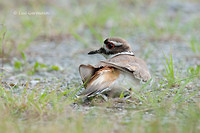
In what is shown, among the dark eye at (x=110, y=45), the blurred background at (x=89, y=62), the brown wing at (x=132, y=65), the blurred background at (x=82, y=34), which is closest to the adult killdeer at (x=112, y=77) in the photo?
the brown wing at (x=132, y=65)

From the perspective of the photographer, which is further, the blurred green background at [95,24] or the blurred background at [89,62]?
the blurred green background at [95,24]

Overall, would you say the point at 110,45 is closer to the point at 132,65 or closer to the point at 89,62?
the point at 132,65

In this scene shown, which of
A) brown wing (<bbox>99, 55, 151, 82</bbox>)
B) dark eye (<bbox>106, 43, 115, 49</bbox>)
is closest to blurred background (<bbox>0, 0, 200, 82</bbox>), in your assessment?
dark eye (<bbox>106, 43, 115, 49</bbox>)

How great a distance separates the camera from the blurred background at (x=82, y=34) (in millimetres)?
6605

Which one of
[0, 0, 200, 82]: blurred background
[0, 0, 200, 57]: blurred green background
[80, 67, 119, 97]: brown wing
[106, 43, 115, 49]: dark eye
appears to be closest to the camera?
[80, 67, 119, 97]: brown wing

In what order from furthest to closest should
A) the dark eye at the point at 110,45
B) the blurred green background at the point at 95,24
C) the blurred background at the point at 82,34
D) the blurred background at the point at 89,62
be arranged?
the blurred green background at the point at 95,24 < the blurred background at the point at 82,34 < the dark eye at the point at 110,45 < the blurred background at the point at 89,62

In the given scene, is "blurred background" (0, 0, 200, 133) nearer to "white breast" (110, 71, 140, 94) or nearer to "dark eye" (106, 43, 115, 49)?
"white breast" (110, 71, 140, 94)

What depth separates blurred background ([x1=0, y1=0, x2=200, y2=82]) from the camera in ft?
21.7

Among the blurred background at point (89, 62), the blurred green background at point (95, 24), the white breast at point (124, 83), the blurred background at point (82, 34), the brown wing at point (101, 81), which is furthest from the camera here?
the blurred green background at point (95, 24)

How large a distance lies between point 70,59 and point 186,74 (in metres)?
2.36

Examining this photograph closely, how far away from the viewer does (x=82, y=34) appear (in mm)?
8766

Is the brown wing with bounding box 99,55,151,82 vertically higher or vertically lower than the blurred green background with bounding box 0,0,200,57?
lower

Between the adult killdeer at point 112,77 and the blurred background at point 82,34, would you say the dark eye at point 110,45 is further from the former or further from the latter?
the adult killdeer at point 112,77

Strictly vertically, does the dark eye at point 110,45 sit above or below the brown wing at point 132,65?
above
